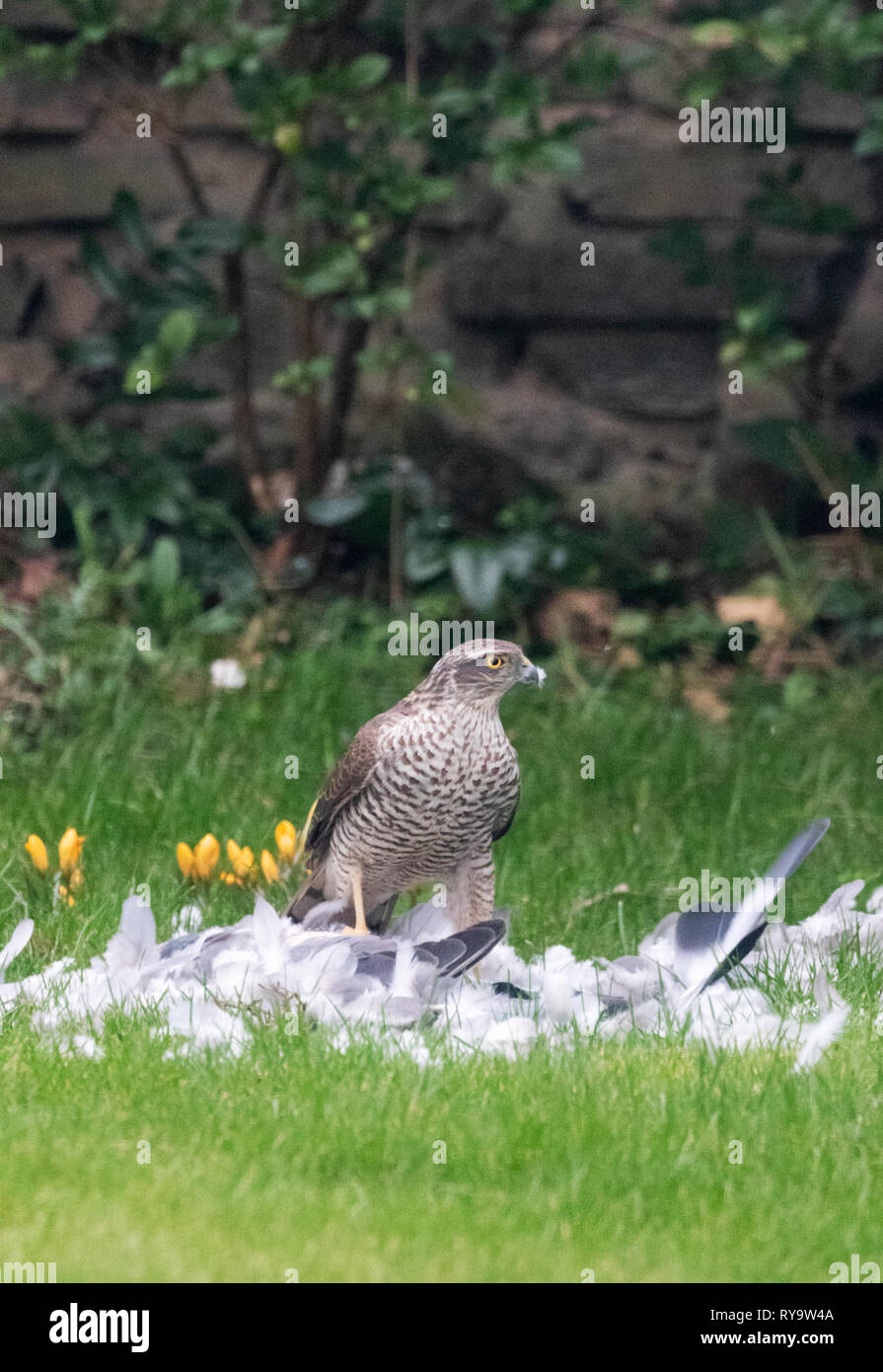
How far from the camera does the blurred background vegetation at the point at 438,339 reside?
20.7 ft

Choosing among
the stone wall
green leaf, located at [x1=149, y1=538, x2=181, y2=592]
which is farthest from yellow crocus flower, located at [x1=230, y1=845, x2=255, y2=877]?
the stone wall

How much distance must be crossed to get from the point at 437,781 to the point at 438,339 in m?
4.26

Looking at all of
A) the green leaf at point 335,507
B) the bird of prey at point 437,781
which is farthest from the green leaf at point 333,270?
the bird of prey at point 437,781

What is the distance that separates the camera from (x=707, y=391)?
24.4 feet

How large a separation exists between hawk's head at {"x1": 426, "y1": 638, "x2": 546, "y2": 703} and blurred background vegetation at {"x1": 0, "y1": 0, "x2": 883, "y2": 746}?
109 inches

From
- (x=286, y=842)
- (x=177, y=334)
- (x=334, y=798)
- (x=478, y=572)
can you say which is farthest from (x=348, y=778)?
(x=177, y=334)

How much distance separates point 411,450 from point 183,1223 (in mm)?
5000

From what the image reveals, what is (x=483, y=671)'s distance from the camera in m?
3.44

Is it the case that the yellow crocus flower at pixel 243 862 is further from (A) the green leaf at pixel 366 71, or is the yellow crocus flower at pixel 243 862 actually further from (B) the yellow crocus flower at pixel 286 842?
(A) the green leaf at pixel 366 71

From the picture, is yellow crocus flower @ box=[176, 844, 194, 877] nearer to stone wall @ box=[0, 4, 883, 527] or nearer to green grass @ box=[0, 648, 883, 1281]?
green grass @ box=[0, 648, 883, 1281]

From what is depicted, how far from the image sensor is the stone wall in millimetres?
7270

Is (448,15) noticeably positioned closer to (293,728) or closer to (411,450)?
(411,450)

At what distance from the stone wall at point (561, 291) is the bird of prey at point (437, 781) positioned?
381 cm

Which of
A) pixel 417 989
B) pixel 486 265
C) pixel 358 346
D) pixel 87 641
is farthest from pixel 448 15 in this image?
pixel 417 989
